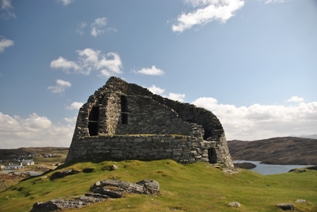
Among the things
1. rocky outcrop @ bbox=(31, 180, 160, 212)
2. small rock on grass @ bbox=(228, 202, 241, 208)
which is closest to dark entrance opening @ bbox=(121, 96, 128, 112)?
rocky outcrop @ bbox=(31, 180, 160, 212)

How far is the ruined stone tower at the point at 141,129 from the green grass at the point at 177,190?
1741mm

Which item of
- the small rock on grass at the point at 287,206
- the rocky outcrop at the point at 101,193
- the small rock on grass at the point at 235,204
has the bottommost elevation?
the small rock on grass at the point at 287,206

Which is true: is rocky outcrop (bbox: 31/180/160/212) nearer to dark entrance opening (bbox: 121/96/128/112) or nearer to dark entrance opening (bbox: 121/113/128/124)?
dark entrance opening (bbox: 121/113/128/124)

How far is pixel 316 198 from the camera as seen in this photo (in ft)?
49.2

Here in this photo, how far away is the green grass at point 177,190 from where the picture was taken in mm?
11875

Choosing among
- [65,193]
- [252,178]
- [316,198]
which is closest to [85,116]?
[65,193]

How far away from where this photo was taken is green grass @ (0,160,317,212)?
11.9 metres

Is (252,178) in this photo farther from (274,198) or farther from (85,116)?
(85,116)

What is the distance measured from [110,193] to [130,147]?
34.9 ft

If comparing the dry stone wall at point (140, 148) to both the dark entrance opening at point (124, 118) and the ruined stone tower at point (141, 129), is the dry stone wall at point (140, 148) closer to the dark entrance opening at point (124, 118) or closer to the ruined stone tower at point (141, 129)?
the ruined stone tower at point (141, 129)

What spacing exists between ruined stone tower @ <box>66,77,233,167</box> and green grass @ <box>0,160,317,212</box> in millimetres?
1741

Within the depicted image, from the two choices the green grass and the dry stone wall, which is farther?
the dry stone wall

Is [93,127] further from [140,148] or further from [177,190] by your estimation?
[177,190]

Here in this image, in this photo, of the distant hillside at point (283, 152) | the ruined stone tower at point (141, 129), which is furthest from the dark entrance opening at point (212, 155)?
the distant hillside at point (283, 152)
